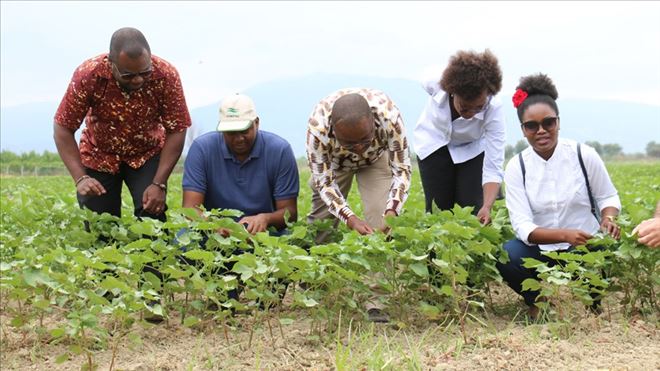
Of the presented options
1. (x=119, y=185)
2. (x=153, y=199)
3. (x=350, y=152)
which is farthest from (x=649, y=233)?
(x=119, y=185)

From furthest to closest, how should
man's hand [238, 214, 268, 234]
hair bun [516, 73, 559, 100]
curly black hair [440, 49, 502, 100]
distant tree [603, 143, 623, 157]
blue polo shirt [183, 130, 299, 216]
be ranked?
distant tree [603, 143, 623, 157]
blue polo shirt [183, 130, 299, 216]
curly black hair [440, 49, 502, 100]
man's hand [238, 214, 268, 234]
hair bun [516, 73, 559, 100]

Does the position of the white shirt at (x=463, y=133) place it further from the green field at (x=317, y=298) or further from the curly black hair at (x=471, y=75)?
the green field at (x=317, y=298)

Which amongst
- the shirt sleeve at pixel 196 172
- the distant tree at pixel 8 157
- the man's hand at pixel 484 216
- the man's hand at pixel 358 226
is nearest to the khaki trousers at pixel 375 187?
the man's hand at pixel 358 226

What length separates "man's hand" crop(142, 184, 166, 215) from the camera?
4.79 metres

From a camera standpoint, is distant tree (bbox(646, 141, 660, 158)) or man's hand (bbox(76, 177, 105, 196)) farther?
distant tree (bbox(646, 141, 660, 158))

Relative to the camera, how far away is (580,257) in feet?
12.0

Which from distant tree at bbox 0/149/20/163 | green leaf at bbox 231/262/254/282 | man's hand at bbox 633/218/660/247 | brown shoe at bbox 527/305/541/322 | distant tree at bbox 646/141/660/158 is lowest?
distant tree at bbox 646/141/660/158

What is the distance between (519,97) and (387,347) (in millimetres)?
1606

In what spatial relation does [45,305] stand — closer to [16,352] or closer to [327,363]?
[16,352]

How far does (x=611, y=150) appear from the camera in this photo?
80.6m

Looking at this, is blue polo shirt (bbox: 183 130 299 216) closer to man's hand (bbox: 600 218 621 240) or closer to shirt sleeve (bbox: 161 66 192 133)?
shirt sleeve (bbox: 161 66 192 133)

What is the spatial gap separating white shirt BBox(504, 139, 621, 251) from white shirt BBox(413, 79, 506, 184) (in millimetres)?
738

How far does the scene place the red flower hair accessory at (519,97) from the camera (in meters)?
4.21

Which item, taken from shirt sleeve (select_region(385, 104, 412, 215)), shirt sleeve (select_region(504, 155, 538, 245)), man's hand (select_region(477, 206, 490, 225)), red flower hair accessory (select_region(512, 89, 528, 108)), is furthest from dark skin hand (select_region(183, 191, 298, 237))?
red flower hair accessory (select_region(512, 89, 528, 108))
